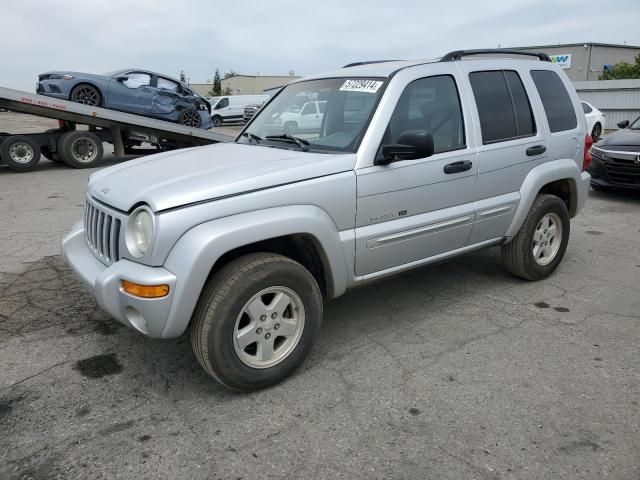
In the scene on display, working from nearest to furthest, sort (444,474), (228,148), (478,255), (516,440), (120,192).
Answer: (444,474)
(516,440)
(120,192)
(228,148)
(478,255)

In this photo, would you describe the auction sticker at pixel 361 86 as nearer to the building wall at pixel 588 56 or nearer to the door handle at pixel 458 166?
the door handle at pixel 458 166

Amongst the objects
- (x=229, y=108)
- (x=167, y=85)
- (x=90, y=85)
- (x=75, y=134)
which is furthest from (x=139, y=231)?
(x=229, y=108)

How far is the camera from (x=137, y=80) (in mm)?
13719

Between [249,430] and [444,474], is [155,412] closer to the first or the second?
[249,430]

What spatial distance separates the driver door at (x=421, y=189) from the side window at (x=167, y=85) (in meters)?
11.9

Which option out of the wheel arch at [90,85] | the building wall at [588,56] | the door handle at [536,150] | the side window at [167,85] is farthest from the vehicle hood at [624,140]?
the building wall at [588,56]

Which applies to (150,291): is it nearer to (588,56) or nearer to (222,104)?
(222,104)

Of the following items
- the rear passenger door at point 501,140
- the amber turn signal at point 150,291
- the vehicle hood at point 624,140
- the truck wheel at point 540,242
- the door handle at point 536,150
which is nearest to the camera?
the amber turn signal at point 150,291

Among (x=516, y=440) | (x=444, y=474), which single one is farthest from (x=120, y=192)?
(x=516, y=440)

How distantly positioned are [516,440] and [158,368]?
211 cm

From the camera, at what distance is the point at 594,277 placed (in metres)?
4.96

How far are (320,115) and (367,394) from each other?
196 centimetres

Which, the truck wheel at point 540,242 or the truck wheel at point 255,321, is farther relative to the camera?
the truck wheel at point 540,242

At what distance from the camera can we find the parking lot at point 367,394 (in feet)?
8.16
